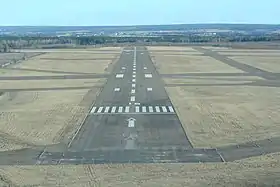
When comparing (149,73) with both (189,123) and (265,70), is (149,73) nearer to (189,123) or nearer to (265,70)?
(265,70)

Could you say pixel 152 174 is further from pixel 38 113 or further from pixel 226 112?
pixel 38 113

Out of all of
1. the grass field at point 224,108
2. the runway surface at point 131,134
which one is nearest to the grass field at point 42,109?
the runway surface at point 131,134

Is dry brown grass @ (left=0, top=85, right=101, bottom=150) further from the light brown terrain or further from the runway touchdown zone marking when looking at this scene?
the runway touchdown zone marking

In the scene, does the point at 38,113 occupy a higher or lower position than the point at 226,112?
lower

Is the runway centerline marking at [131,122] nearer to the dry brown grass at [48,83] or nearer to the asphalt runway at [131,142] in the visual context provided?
the asphalt runway at [131,142]

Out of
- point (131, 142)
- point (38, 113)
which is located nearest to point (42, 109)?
point (38, 113)

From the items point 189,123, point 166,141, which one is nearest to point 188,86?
point 189,123
